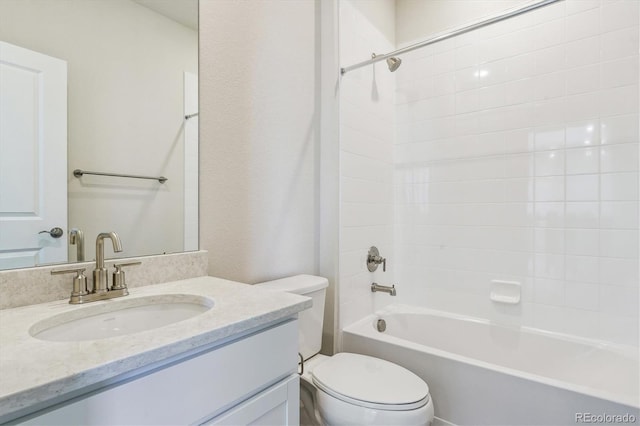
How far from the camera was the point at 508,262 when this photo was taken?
6.35 feet

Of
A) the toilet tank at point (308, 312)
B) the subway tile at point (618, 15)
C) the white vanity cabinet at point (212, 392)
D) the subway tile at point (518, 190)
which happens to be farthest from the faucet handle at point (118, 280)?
the subway tile at point (618, 15)

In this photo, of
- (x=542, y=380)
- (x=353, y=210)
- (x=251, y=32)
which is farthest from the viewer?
(x=353, y=210)

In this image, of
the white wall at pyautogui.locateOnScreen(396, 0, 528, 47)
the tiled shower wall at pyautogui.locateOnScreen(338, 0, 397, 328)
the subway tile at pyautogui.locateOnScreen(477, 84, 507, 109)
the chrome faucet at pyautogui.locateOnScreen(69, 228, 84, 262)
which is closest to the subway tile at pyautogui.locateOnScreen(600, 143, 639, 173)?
the subway tile at pyautogui.locateOnScreen(477, 84, 507, 109)

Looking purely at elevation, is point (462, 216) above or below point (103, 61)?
below

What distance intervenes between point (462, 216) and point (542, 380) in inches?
40.9

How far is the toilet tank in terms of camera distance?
4.69ft

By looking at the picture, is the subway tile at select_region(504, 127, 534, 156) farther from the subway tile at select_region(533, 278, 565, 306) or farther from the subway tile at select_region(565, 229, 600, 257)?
the subway tile at select_region(533, 278, 565, 306)

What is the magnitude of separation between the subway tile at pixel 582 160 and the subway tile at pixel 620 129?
0.07 metres

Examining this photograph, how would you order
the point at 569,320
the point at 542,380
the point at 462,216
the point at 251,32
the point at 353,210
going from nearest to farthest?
the point at 542,380, the point at 251,32, the point at 569,320, the point at 353,210, the point at 462,216

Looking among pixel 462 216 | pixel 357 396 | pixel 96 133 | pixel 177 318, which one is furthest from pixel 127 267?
pixel 462 216

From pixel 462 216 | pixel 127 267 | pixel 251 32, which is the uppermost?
pixel 251 32

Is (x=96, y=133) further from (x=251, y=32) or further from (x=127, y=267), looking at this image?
(x=251, y=32)

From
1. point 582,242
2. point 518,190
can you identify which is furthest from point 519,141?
point 582,242

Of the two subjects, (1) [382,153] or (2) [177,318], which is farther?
(1) [382,153]
